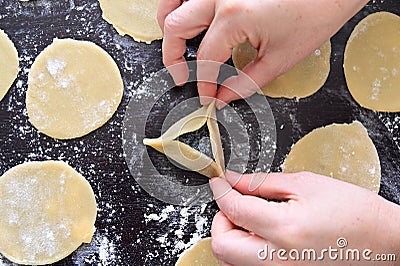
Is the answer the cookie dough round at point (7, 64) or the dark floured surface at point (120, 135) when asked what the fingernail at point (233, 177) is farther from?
the cookie dough round at point (7, 64)

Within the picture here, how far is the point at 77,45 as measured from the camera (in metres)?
1.23

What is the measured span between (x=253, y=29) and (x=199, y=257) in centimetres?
51

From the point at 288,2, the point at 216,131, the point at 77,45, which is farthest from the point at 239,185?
the point at 77,45

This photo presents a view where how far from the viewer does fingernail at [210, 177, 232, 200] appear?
3.71 ft

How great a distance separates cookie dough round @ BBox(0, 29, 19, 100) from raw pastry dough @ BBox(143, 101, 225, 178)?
35cm

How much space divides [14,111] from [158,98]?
34cm

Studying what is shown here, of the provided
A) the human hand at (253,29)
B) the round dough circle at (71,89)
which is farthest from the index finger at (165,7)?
the round dough circle at (71,89)

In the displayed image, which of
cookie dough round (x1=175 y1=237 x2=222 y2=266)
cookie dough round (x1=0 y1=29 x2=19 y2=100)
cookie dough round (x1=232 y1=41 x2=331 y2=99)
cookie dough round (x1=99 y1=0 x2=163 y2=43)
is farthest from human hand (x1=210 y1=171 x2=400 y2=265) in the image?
cookie dough round (x1=0 y1=29 x2=19 y2=100)

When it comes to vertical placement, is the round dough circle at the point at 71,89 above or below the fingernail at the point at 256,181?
→ above

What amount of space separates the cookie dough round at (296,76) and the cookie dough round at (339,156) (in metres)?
0.10

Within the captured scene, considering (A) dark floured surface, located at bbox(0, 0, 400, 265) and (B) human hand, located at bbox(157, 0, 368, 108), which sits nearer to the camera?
(B) human hand, located at bbox(157, 0, 368, 108)

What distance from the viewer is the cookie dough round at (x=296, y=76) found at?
3.97 feet

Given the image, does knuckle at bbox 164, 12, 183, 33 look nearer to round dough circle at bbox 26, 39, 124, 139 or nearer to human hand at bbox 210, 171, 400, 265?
round dough circle at bbox 26, 39, 124, 139

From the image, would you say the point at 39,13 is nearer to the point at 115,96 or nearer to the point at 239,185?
the point at 115,96
